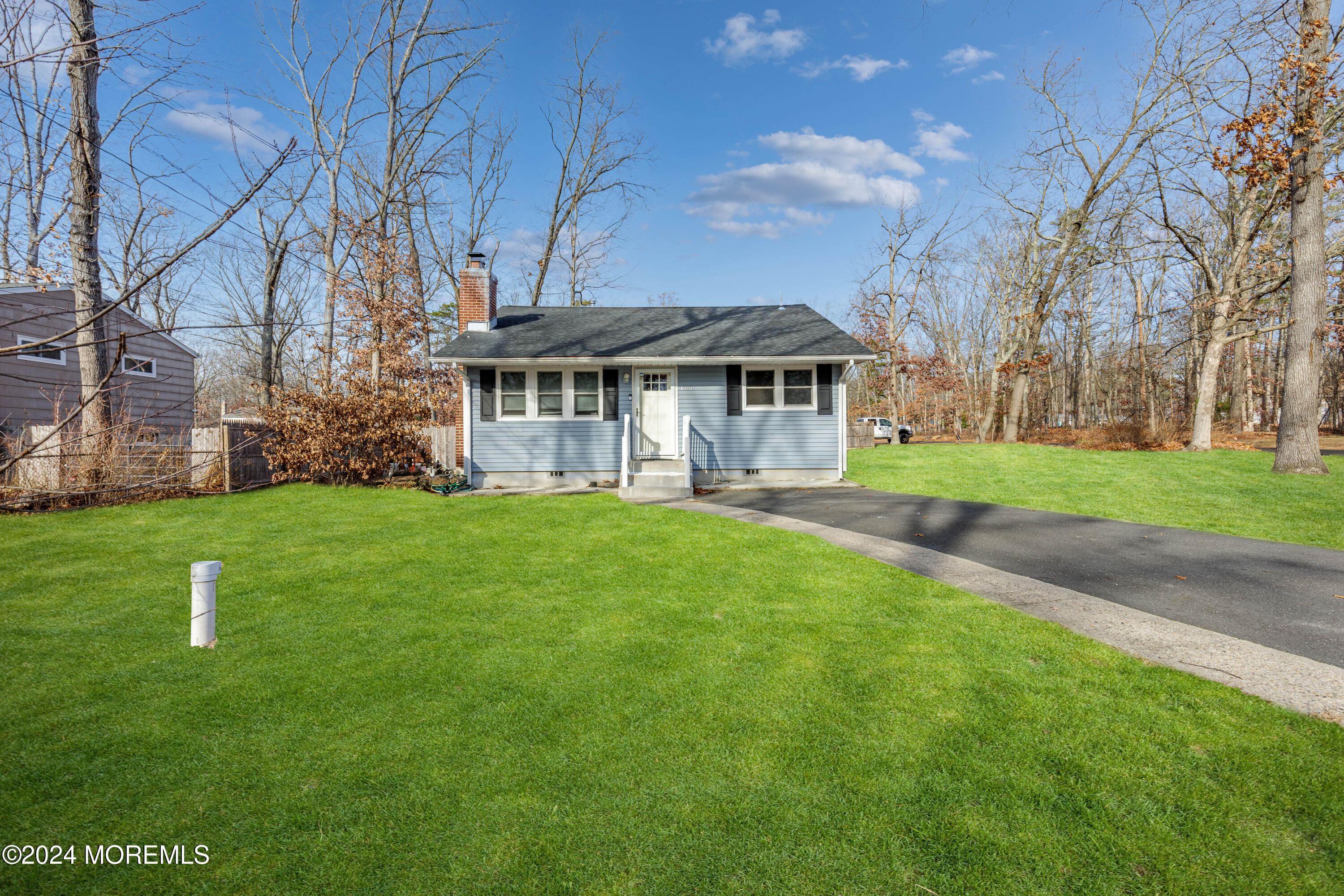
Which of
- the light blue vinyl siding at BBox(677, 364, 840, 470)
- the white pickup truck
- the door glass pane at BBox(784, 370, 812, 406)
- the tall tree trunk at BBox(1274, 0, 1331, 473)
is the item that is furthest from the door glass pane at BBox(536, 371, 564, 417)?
the white pickup truck

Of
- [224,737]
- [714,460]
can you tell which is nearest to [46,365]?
[714,460]

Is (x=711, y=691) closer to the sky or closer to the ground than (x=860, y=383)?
closer to the ground

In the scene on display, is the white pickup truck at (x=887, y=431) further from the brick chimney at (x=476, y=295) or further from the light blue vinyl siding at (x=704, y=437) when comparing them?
the brick chimney at (x=476, y=295)

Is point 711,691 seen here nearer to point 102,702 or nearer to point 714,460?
point 102,702

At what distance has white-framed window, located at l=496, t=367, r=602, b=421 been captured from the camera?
13.6m

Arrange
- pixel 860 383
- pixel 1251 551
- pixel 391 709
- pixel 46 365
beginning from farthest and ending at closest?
pixel 860 383 < pixel 46 365 < pixel 1251 551 < pixel 391 709

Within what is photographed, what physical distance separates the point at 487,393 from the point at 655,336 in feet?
13.7

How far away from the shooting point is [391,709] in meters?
3.45

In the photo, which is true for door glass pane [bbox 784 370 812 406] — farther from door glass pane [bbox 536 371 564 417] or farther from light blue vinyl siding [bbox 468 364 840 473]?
door glass pane [bbox 536 371 564 417]

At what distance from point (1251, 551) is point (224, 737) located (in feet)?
30.2

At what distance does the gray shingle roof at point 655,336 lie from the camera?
1322 cm

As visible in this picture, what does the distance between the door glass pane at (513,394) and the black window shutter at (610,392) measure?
1.74 m

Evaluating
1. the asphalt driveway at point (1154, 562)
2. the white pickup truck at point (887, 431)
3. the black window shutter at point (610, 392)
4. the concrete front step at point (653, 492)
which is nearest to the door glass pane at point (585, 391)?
the black window shutter at point (610, 392)

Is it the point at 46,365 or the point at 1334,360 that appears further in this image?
the point at 1334,360
